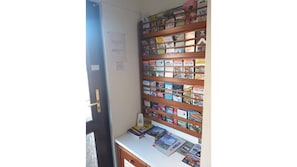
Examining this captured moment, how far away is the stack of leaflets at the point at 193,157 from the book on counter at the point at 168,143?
0.42ft

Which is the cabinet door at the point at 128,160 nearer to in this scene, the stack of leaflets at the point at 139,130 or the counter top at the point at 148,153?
the counter top at the point at 148,153

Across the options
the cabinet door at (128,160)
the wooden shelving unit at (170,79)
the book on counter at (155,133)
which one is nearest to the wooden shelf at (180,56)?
the wooden shelving unit at (170,79)

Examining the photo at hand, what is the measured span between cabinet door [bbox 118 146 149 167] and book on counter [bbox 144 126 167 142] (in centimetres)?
26

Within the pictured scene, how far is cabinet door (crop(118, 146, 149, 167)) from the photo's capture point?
1.33 meters

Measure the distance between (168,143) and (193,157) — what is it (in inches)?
11.0

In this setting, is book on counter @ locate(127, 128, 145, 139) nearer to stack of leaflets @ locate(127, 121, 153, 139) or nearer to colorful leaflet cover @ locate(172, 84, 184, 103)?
stack of leaflets @ locate(127, 121, 153, 139)

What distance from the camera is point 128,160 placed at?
1.47 m

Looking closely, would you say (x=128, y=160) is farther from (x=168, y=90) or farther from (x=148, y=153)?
(x=168, y=90)

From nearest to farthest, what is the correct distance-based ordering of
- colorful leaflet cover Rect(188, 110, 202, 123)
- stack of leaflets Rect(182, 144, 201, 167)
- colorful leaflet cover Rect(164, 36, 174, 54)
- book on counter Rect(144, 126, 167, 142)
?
stack of leaflets Rect(182, 144, 201, 167) → colorful leaflet cover Rect(188, 110, 202, 123) → colorful leaflet cover Rect(164, 36, 174, 54) → book on counter Rect(144, 126, 167, 142)

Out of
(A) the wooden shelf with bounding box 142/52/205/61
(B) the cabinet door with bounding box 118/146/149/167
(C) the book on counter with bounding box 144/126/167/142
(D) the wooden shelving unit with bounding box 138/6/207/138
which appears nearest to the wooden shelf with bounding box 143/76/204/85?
(D) the wooden shelving unit with bounding box 138/6/207/138

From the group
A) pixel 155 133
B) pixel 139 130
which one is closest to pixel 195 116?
pixel 155 133
